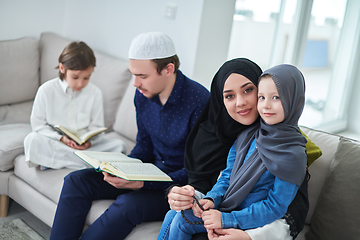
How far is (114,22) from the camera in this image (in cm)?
280

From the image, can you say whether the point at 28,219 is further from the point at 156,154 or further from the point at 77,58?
the point at 77,58

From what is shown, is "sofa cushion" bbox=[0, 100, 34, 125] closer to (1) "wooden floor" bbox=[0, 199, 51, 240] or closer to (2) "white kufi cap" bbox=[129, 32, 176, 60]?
(1) "wooden floor" bbox=[0, 199, 51, 240]

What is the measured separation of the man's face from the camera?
1.60m

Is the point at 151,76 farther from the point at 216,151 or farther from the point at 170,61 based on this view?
the point at 216,151

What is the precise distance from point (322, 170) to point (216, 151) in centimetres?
49

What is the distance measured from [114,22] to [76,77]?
941 mm

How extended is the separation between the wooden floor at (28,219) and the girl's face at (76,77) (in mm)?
832

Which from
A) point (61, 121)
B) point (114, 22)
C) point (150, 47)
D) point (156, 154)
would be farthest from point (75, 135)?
point (114, 22)

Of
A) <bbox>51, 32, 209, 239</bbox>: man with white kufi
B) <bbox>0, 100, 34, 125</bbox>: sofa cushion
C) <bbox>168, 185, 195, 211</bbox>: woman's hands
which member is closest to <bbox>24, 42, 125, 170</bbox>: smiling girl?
<bbox>51, 32, 209, 239</bbox>: man with white kufi

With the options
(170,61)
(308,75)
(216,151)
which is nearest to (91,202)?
(216,151)

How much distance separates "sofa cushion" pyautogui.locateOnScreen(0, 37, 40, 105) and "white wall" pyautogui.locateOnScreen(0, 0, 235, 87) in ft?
1.13

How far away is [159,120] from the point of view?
5.75 feet

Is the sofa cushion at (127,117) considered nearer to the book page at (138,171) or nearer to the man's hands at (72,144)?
the man's hands at (72,144)

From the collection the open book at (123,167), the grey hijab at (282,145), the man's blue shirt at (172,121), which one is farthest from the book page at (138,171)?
the grey hijab at (282,145)
